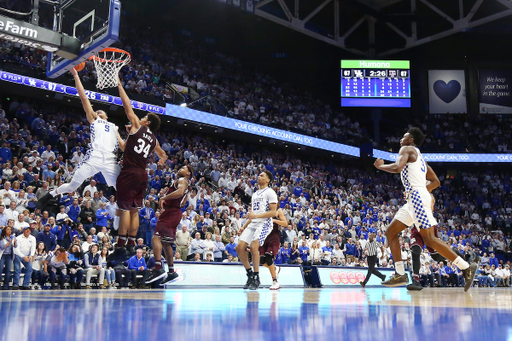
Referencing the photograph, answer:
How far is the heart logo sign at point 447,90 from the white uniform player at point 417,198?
26359 mm

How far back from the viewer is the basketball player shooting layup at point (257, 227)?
24.1 ft

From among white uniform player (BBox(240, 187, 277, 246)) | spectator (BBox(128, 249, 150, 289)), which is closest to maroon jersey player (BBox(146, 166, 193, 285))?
white uniform player (BBox(240, 187, 277, 246))

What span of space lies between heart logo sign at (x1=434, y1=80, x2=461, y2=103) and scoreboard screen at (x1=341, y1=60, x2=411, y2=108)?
13.4 feet

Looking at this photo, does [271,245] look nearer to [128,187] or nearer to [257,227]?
[257,227]

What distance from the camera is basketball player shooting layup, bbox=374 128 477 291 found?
18.8 feet

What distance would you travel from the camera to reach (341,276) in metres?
14.3

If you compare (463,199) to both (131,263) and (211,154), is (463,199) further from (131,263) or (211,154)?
(131,263)

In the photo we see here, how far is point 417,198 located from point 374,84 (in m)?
22.6

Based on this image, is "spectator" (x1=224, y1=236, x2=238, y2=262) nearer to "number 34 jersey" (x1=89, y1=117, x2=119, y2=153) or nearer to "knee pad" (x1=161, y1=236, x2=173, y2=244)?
"knee pad" (x1=161, y1=236, x2=173, y2=244)

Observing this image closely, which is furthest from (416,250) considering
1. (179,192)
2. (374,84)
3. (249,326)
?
(374,84)

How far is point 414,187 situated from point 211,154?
1487 centimetres

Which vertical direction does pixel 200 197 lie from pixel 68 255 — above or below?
above

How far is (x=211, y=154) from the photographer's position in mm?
20250

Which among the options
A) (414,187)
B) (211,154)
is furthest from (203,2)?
(414,187)
